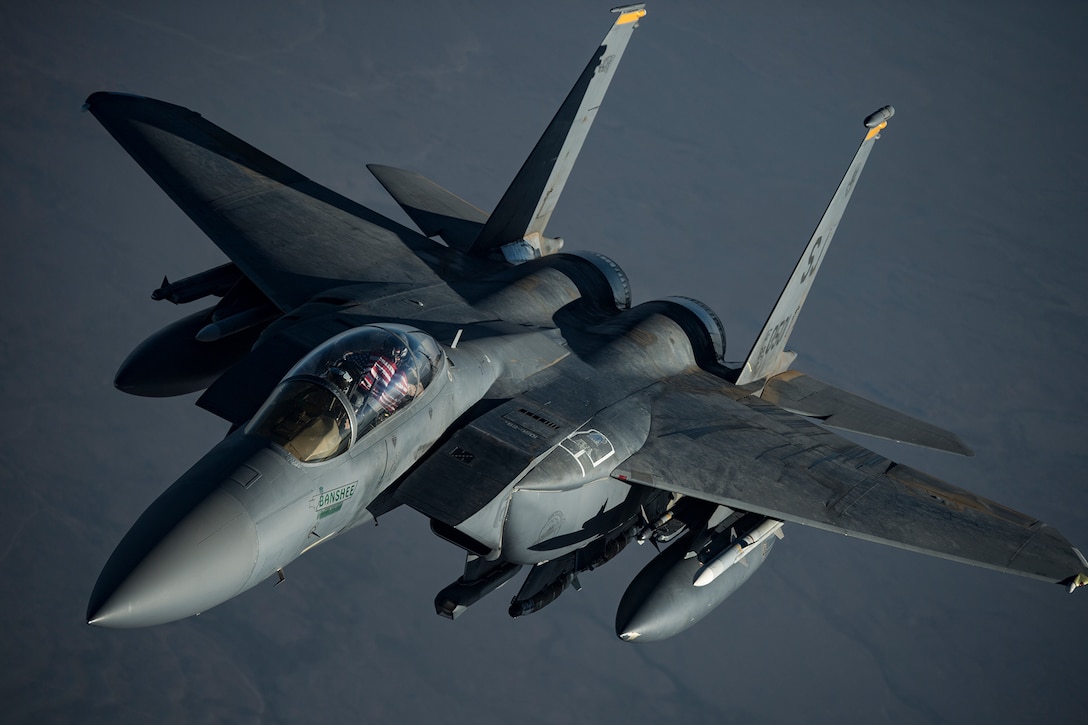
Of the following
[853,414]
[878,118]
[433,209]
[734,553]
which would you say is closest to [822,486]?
[734,553]

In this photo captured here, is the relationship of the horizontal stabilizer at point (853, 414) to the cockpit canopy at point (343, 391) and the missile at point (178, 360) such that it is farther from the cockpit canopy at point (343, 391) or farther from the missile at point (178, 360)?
the missile at point (178, 360)

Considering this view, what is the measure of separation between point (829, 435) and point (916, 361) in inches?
989

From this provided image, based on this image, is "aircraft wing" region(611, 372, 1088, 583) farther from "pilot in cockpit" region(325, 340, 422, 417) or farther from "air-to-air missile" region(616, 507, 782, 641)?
"pilot in cockpit" region(325, 340, 422, 417)

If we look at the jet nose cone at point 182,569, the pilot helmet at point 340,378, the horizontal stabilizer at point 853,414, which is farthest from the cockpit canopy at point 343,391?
the horizontal stabilizer at point 853,414

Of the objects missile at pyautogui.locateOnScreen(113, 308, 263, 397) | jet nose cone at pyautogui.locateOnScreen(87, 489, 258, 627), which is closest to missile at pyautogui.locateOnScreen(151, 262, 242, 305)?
missile at pyautogui.locateOnScreen(113, 308, 263, 397)

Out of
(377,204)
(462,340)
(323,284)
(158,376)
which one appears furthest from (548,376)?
(377,204)

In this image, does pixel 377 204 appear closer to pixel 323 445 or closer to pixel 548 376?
pixel 548 376

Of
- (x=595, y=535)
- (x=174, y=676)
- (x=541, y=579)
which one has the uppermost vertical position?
(x=595, y=535)

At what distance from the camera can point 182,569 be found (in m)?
9.35

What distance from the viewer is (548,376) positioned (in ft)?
46.2

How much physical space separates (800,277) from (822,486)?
14.5ft

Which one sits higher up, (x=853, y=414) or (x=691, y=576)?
(x=853, y=414)

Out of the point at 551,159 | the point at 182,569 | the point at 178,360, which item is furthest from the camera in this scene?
the point at 551,159

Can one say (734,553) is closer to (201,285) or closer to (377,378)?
(377,378)
